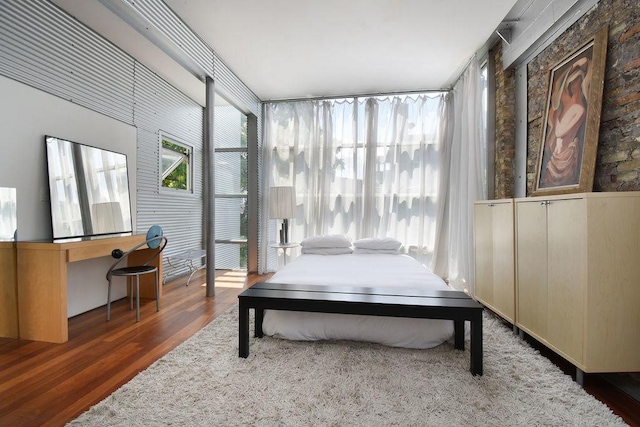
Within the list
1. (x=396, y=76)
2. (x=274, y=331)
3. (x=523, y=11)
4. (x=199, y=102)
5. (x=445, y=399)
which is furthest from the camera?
(x=199, y=102)

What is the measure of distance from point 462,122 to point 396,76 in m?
1.07

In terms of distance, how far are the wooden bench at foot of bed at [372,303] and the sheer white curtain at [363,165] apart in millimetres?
2456

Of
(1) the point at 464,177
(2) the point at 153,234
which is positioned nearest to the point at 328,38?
(1) the point at 464,177

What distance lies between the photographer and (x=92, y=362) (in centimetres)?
202

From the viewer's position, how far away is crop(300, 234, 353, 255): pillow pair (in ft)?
12.8

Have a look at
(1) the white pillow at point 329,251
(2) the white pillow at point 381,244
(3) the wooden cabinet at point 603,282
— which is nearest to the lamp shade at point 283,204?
(1) the white pillow at point 329,251

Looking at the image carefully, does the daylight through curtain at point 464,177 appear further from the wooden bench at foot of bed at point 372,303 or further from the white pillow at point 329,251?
the wooden bench at foot of bed at point 372,303

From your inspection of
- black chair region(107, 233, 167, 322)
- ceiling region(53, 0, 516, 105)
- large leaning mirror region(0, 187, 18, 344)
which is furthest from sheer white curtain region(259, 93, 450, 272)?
large leaning mirror region(0, 187, 18, 344)

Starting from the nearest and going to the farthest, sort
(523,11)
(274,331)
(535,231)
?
1. (535,231)
2. (274,331)
3. (523,11)

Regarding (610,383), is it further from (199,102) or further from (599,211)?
(199,102)

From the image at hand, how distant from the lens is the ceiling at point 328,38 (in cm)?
273

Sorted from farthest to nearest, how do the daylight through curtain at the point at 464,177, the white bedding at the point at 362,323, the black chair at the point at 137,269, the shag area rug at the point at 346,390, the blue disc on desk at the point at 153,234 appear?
the daylight through curtain at the point at 464,177, the blue disc on desk at the point at 153,234, the black chair at the point at 137,269, the white bedding at the point at 362,323, the shag area rug at the point at 346,390

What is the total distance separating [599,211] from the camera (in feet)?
5.49

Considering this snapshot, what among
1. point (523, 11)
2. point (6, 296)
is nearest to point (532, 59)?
point (523, 11)
